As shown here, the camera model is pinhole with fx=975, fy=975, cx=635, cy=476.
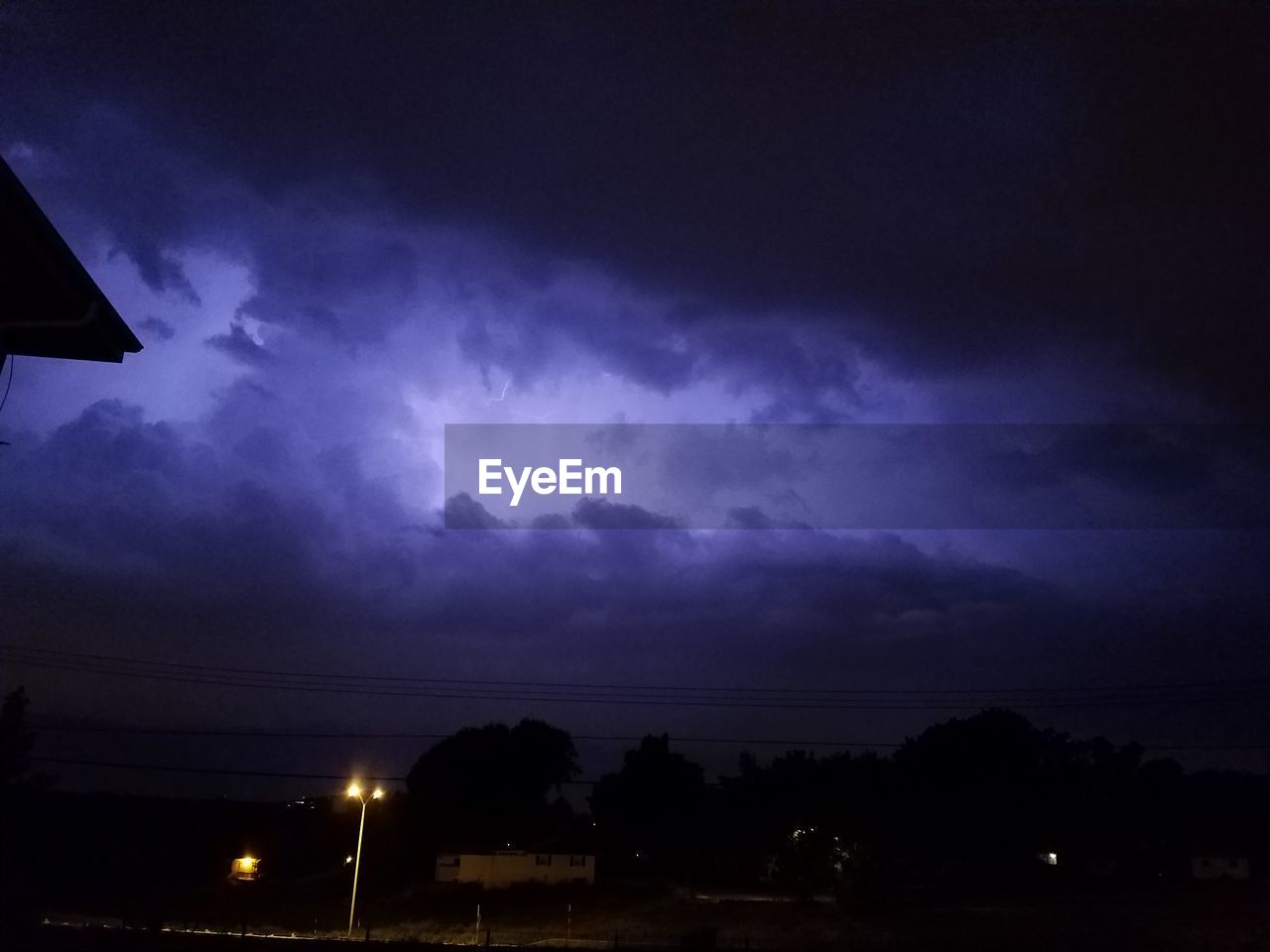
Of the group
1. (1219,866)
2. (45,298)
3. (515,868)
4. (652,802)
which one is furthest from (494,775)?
(45,298)

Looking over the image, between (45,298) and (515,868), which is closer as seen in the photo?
(45,298)

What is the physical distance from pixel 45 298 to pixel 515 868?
52.7 metres

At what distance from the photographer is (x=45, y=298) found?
192 inches

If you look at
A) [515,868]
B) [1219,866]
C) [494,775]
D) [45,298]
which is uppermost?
[494,775]

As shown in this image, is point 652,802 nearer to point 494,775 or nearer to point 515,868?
point 494,775

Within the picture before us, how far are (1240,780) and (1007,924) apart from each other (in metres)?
53.8

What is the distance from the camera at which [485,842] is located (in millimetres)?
58938

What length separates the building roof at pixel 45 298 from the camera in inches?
169

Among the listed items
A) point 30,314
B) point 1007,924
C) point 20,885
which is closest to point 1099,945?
point 1007,924

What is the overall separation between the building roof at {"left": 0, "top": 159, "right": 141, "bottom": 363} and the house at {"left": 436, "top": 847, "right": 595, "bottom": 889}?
168 feet

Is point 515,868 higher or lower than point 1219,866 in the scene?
higher

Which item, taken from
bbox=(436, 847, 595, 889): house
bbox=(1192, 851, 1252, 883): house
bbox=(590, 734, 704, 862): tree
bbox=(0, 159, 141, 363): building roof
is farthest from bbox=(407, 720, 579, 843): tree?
bbox=(0, 159, 141, 363): building roof

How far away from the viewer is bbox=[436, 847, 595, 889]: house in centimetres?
5203

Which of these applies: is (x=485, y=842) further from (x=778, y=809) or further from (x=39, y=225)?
(x=39, y=225)
